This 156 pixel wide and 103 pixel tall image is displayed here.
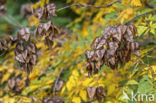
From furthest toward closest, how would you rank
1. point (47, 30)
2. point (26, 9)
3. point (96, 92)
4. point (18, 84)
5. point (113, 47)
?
point (26, 9) → point (18, 84) → point (96, 92) → point (47, 30) → point (113, 47)

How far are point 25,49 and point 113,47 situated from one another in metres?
0.79

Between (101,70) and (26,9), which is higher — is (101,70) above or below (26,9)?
below

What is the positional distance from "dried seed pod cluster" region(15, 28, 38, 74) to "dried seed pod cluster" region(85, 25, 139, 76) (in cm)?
54

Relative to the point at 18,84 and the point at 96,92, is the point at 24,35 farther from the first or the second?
the point at 18,84

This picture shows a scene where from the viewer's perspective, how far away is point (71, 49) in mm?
2820

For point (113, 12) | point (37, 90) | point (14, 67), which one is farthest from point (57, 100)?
point (14, 67)

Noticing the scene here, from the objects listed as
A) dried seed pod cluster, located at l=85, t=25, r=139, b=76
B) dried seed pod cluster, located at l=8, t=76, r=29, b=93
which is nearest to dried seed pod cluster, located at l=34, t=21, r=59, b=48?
dried seed pod cluster, located at l=85, t=25, r=139, b=76

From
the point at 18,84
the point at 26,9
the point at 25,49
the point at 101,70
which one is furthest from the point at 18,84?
the point at 26,9

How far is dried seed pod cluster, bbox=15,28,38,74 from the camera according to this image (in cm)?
Answer: 191

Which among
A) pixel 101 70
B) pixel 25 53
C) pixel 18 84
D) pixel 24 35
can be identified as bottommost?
pixel 18 84

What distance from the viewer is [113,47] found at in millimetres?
1587

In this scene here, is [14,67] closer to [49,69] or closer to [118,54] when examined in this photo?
[49,69]

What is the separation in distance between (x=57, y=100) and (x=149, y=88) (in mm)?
904

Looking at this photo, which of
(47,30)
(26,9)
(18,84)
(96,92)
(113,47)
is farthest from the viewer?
(26,9)
